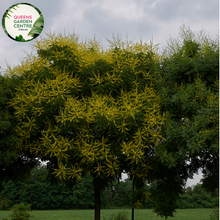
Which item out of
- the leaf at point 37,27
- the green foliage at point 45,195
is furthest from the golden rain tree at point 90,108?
the green foliage at point 45,195

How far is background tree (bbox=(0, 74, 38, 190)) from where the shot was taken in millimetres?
9203

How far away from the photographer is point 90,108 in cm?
876

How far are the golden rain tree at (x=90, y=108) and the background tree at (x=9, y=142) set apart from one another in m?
0.37

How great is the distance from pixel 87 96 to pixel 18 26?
440 cm

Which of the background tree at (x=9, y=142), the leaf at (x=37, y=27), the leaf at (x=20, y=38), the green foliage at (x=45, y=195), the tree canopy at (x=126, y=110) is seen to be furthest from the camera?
the green foliage at (x=45, y=195)

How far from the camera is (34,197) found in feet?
104

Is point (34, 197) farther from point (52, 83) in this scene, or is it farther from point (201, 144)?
point (201, 144)

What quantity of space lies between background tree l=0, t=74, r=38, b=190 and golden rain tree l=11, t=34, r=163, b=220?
1.21ft

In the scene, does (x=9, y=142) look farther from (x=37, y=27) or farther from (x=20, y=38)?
(x=37, y=27)

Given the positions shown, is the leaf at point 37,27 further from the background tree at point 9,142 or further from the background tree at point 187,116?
the background tree at point 187,116

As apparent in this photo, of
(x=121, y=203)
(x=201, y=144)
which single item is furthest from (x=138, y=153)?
(x=121, y=203)

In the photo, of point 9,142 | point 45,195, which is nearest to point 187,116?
point 9,142

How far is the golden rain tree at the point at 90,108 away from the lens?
28.6ft

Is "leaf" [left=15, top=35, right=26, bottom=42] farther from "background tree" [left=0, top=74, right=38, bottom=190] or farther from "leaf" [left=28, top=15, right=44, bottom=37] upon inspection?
"background tree" [left=0, top=74, right=38, bottom=190]
